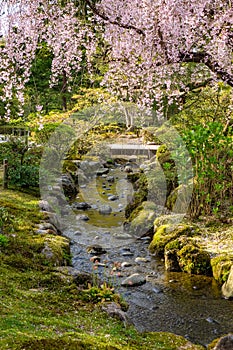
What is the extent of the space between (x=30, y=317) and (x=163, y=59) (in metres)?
3.53

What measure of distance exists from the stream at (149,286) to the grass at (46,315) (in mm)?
608

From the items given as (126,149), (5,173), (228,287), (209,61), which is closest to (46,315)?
(228,287)

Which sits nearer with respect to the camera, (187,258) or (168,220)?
(187,258)

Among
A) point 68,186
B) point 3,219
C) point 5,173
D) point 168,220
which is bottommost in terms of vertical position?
point 168,220

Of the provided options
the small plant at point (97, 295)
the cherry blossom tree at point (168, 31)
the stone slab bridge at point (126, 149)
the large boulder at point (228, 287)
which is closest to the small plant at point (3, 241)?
the small plant at point (97, 295)

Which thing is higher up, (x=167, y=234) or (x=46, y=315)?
(x=46, y=315)

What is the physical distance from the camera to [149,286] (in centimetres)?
504

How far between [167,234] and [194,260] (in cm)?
94

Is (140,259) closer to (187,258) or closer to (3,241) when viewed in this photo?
(187,258)

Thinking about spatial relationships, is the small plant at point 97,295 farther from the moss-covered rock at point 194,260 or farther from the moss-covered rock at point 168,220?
the moss-covered rock at point 168,220

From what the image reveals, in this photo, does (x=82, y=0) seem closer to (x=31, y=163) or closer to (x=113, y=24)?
(x=113, y=24)

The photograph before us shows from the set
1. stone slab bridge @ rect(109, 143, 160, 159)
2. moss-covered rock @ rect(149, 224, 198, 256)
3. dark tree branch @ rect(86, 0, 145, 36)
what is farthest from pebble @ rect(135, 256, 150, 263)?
stone slab bridge @ rect(109, 143, 160, 159)

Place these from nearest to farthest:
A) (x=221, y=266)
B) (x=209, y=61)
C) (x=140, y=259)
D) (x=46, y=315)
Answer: (x=46, y=315) → (x=221, y=266) → (x=209, y=61) → (x=140, y=259)

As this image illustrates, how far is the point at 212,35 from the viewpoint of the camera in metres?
4.97
